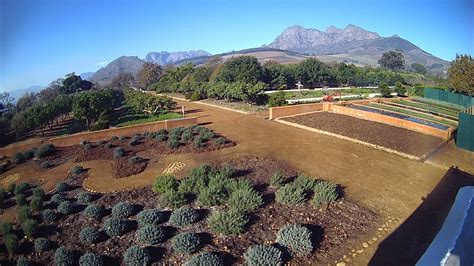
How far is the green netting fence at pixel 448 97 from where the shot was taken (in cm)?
2529

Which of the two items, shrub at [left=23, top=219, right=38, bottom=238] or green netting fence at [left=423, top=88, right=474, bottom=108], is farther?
green netting fence at [left=423, top=88, right=474, bottom=108]

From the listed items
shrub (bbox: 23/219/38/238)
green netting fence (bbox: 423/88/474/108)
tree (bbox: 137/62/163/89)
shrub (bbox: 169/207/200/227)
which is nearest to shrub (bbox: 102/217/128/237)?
shrub (bbox: 169/207/200/227)

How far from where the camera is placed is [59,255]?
6.62 m

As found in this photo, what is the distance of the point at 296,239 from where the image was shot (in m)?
7.08

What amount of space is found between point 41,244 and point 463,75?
105 feet

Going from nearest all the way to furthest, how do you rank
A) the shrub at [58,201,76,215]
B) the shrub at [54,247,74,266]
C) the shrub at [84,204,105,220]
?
the shrub at [54,247,74,266] → the shrub at [84,204,105,220] → the shrub at [58,201,76,215]

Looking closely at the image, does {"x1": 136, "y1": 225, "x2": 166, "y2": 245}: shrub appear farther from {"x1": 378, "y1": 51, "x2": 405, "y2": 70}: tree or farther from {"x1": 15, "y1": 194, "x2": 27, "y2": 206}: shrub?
{"x1": 378, "y1": 51, "x2": 405, "y2": 70}: tree

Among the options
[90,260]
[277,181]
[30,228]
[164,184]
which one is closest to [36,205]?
[30,228]

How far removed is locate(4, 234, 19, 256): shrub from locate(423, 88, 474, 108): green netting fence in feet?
94.3

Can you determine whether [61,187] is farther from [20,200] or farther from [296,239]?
[296,239]

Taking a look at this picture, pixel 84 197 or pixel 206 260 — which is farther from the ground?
pixel 84 197

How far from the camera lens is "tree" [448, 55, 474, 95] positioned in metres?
25.9

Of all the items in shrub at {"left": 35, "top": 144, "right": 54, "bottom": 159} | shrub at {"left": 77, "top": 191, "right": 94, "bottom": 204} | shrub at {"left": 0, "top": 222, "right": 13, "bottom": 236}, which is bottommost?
shrub at {"left": 77, "top": 191, "right": 94, "bottom": 204}

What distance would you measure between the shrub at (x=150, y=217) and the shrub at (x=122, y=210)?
426 millimetres
